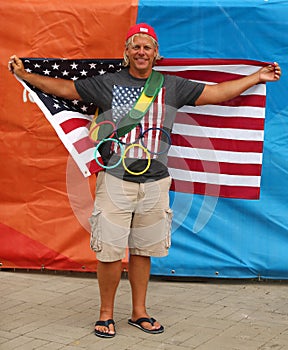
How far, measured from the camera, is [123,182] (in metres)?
4.47

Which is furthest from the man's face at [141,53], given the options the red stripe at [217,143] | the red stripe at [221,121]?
the red stripe at [217,143]

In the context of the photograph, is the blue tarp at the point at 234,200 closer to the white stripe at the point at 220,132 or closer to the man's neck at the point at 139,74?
the white stripe at the point at 220,132

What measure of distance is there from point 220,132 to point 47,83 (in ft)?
4.15

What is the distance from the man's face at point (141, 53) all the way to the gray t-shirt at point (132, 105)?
109 millimetres

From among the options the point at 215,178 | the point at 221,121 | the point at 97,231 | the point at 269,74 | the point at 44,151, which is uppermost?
the point at 269,74

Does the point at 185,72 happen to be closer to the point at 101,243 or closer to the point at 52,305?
the point at 101,243

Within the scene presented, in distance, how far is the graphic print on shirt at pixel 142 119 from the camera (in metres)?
4.45

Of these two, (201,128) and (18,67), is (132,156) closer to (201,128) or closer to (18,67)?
(201,128)

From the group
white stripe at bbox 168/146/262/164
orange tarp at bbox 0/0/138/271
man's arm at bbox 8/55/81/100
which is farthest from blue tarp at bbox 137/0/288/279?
man's arm at bbox 8/55/81/100

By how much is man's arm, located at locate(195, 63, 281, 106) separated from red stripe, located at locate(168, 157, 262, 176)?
623mm

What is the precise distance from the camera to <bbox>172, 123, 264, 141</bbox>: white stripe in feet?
16.5

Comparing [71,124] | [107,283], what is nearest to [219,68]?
[71,124]

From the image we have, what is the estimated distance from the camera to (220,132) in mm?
5047

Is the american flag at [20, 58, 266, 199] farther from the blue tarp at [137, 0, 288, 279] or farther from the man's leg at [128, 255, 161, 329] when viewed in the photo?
the man's leg at [128, 255, 161, 329]
